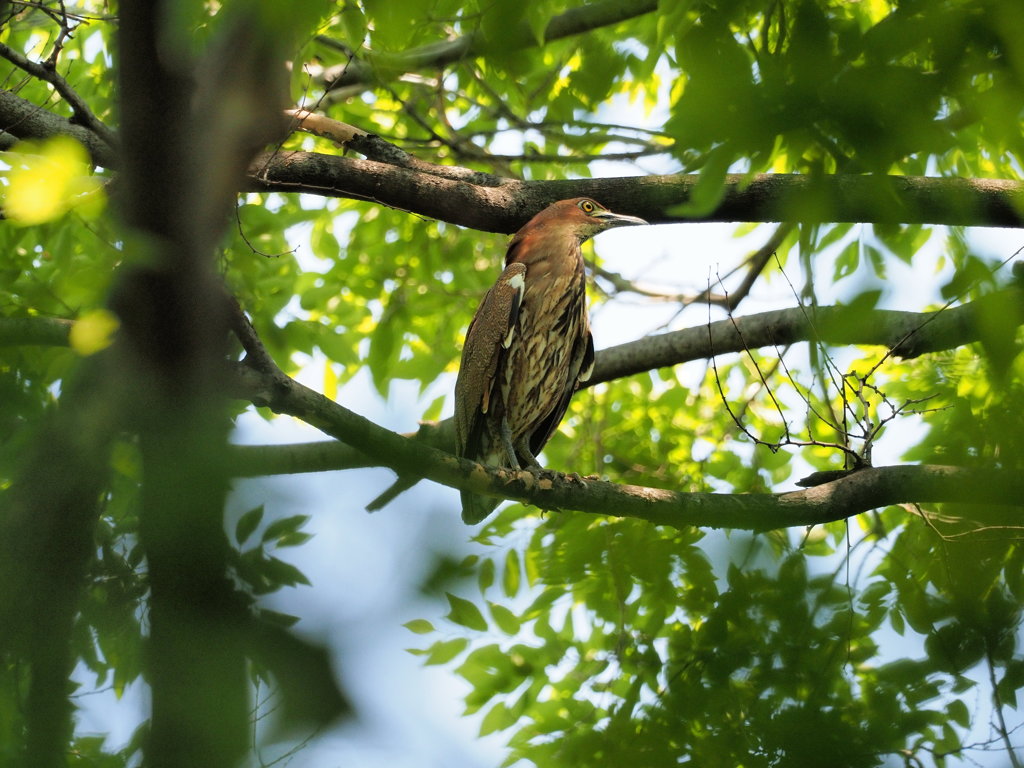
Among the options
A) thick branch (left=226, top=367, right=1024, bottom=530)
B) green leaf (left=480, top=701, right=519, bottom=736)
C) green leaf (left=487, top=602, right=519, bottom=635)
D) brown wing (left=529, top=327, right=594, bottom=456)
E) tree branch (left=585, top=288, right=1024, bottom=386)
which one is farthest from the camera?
brown wing (left=529, top=327, right=594, bottom=456)

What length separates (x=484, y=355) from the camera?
5.30 m

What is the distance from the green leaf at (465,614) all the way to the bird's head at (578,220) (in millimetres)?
4099

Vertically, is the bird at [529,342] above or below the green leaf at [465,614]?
above

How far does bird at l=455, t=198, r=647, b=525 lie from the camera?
17.5ft

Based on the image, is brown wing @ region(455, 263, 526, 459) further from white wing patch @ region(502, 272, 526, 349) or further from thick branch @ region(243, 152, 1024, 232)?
thick branch @ region(243, 152, 1024, 232)

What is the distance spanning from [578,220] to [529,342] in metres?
0.80

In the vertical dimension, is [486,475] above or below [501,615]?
above

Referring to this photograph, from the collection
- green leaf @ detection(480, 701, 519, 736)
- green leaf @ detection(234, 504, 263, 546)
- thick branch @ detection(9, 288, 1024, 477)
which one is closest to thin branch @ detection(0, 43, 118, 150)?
thick branch @ detection(9, 288, 1024, 477)

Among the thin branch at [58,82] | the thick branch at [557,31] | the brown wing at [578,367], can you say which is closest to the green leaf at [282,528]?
the thin branch at [58,82]

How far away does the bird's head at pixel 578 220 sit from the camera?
17.7 feet

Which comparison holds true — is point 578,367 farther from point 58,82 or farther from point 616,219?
Answer: point 58,82

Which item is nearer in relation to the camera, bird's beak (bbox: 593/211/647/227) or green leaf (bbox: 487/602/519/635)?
green leaf (bbox: 487/602/519/635)

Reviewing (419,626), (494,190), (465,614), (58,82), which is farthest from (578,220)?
(419,626)

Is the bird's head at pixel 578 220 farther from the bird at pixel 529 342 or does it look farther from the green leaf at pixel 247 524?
the green leaf at pixel 247 524
